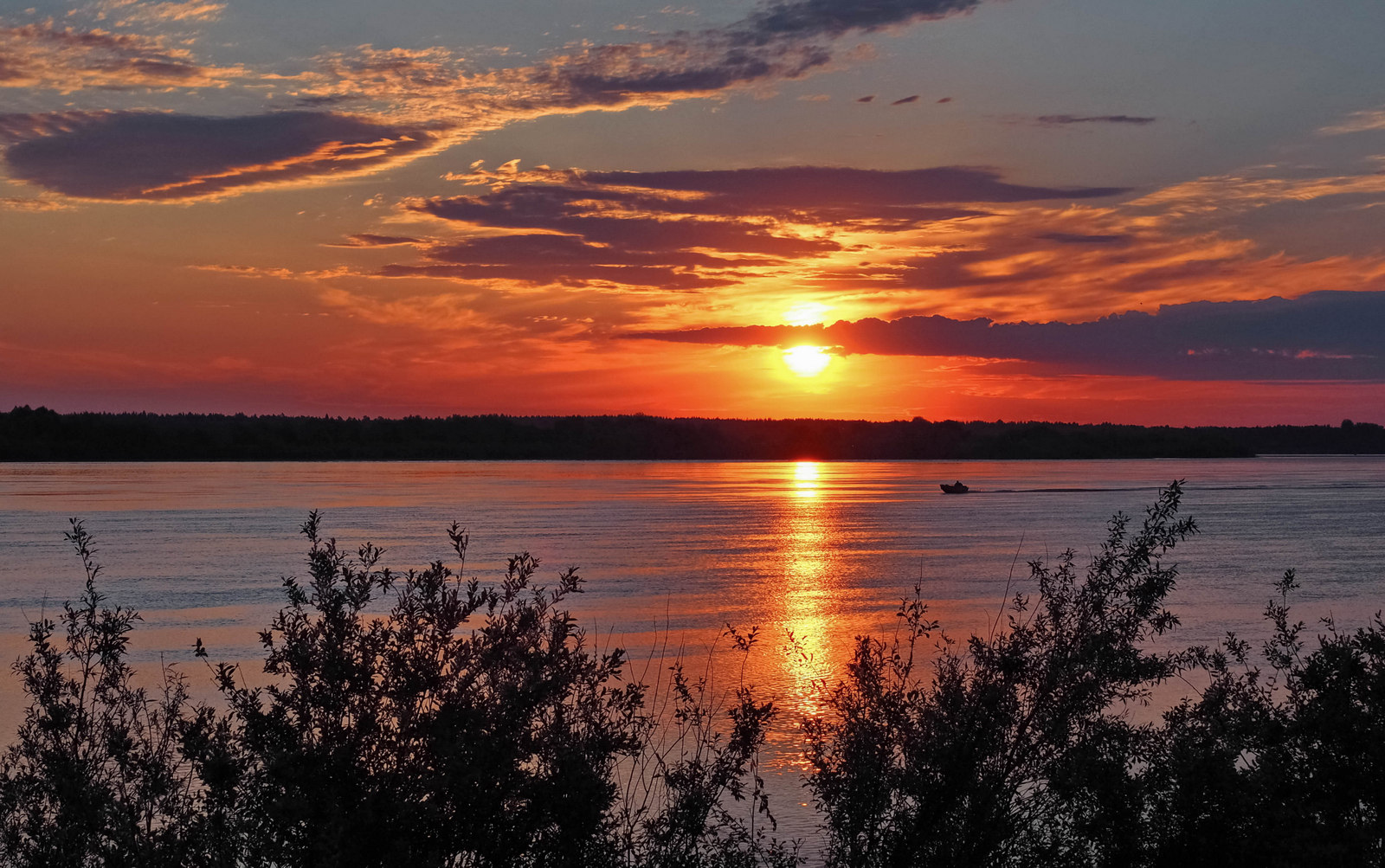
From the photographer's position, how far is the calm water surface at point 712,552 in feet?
70.9

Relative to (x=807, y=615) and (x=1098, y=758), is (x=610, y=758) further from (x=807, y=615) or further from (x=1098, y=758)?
(x=807, y=615)

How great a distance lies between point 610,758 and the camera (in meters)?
7.93

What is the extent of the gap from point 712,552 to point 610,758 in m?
30.1

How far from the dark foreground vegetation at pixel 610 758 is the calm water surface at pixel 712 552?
8.46ft

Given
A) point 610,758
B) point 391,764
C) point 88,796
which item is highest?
point 391,764

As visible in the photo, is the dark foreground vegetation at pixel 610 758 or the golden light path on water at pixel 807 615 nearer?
the dark foreground vegetation at pixel 610 758

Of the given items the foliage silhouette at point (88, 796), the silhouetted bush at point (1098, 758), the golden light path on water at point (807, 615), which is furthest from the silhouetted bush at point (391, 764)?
the golden light path on water at point (807, 615)

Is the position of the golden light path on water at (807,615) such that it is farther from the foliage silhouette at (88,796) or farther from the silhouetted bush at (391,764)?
the foliage silhouette at (88,796)

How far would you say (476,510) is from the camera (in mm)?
59406

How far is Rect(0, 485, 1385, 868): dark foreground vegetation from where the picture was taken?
6.91m

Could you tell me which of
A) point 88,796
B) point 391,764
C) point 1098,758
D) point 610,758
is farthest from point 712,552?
point 391,764

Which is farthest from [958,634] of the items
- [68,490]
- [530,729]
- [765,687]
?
[68,490]

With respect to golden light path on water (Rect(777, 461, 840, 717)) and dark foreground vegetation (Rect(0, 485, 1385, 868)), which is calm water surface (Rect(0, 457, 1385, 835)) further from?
dark foreground vegetation (Rect(0, 485, 1385, 868))

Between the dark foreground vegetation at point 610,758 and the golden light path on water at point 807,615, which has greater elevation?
the dark foreground vegetation at point 610,758
